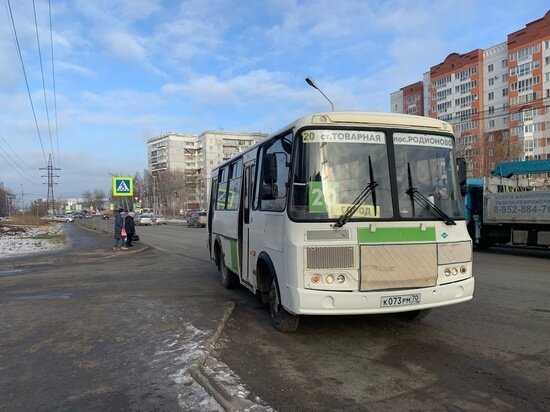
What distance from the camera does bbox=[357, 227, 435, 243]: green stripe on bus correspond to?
18.9 ft

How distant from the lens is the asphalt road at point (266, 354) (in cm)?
439

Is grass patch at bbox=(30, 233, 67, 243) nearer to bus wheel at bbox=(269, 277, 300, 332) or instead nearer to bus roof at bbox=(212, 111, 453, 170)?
bus wheel at bbox=(269, 277, 300, 332)

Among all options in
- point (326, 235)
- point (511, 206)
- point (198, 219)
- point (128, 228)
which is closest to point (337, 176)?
point (326, 235)

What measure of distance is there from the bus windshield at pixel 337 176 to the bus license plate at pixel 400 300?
0.96 meters

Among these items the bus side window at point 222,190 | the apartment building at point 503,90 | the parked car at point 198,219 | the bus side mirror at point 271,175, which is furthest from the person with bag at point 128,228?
the apartment building at point 503,90

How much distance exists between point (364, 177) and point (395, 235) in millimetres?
789

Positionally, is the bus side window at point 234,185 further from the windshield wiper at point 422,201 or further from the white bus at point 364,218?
the windshield wiper at point 422,201

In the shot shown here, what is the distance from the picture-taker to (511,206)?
54.9 feet

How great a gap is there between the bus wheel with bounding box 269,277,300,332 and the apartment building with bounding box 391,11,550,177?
64822 millimetres

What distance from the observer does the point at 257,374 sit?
16.5 feet

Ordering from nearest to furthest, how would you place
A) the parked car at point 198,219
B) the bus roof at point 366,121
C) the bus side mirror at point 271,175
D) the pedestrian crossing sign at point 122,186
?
the bus roof at point 366,121
the bus side mirror at point 271,175
the pedestrian crossing sign at point 122,186
the parked car at point 198,219

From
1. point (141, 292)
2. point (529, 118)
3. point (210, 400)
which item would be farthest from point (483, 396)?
point (529, 118)

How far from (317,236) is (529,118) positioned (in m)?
84.9

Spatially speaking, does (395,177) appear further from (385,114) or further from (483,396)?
(483,396)
